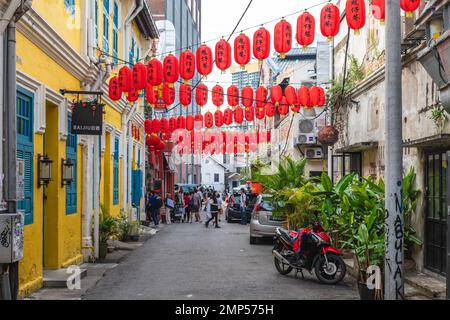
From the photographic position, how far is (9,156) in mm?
8664

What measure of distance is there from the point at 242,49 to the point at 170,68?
8.86ft

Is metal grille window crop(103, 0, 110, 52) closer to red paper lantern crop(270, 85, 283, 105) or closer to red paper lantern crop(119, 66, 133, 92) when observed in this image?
red paper lantern crop(119, 66, 133, 92)

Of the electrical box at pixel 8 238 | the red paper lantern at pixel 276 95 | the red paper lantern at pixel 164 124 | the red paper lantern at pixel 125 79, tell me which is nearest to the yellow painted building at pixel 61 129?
the red paper lantern at pixel 125 79

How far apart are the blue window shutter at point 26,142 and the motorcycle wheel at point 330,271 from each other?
5410 millimetres

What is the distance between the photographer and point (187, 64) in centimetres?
1753

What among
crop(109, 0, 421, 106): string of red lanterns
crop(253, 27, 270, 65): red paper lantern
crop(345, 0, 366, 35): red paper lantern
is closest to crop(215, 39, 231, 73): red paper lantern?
crop(109, 0, 421, 106): string of red lanterns

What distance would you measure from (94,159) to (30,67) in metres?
5.27

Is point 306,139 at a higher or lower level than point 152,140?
higher

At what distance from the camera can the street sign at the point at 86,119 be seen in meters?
13.4

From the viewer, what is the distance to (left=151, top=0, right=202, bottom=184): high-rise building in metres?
44.6

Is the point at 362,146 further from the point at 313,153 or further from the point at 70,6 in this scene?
the point at 313,153

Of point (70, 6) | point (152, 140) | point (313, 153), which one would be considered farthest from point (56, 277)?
point (313, 153)

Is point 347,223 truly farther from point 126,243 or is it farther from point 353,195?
point 126,243
